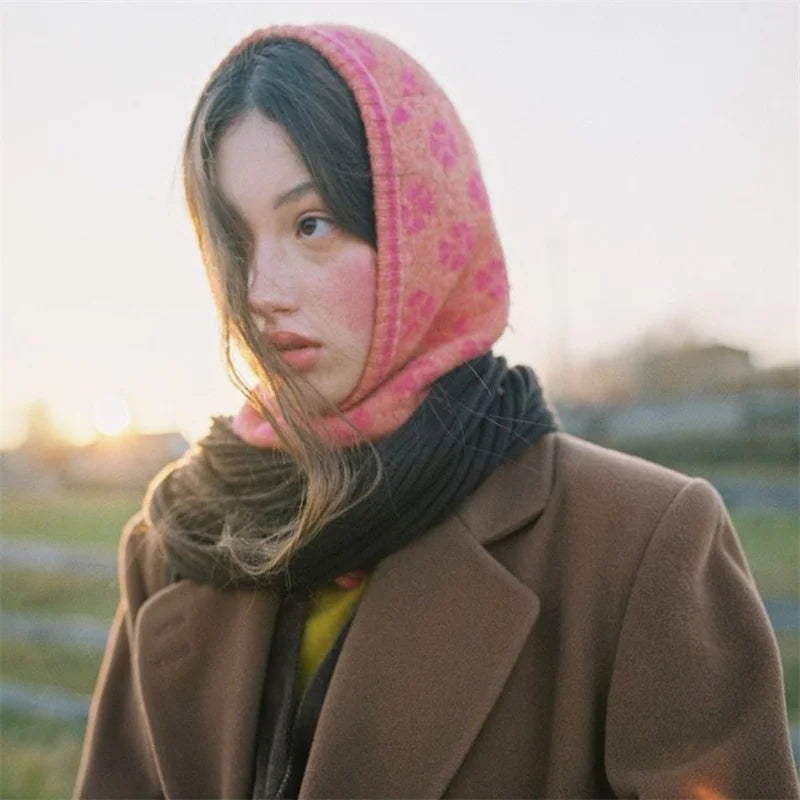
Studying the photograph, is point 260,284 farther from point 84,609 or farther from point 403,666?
point 84,609

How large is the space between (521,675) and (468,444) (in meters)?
0.40

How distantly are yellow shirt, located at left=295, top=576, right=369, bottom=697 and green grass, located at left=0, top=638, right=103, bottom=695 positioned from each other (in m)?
4.07

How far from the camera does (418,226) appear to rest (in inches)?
63.7

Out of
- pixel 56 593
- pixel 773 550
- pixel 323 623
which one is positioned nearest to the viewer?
pixel 323 623

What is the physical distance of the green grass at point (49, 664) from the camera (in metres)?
5.57

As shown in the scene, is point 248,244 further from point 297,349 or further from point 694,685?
point 694,685

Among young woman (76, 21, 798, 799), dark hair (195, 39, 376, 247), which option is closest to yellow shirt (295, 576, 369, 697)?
young woman (76, 21, 798, 799)

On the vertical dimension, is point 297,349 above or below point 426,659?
above

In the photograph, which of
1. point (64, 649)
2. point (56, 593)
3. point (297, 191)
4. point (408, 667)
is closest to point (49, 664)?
point (64, 649)

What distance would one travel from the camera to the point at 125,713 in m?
2.07

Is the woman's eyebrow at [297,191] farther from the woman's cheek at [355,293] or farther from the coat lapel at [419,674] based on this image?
the coat lapel at [419,674]

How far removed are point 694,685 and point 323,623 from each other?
67cm

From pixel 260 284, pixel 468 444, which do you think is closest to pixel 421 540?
pixel 468 444

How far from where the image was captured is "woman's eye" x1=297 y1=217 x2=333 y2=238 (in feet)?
5.21
